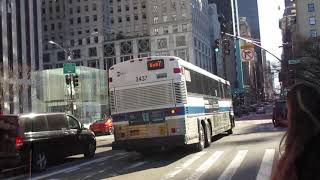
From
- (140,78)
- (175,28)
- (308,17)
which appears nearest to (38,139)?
(140,78)

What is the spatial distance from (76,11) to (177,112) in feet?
454

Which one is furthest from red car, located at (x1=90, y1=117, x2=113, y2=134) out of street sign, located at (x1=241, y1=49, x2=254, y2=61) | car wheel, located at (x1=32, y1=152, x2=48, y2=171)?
car wheel, located at (x1=32, y1=152, x2=48, y2=171)

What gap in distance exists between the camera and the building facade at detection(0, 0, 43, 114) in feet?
268

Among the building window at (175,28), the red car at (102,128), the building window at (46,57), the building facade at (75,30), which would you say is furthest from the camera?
the building window at (46,57)

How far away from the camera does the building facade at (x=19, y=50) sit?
81644mm

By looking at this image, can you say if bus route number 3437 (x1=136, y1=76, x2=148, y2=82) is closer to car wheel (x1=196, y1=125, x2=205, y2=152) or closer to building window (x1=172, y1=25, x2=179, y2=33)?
car wheel (x1=196, y1=125, x2=205, y2=152)

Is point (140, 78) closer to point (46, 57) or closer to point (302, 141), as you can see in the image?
point (302, 141)

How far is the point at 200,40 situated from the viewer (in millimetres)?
149875

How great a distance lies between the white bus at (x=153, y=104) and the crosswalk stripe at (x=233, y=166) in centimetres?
174

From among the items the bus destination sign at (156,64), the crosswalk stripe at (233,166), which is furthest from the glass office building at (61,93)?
the crosswalk stripe at (233,166)

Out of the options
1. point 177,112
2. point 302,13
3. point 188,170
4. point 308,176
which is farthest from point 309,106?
point 302,13

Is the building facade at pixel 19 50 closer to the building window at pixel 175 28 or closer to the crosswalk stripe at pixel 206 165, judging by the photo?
the building window at pixel 175 28

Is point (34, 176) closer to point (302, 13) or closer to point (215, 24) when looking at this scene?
point (302, 13)

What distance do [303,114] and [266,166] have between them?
12560 millimetres
